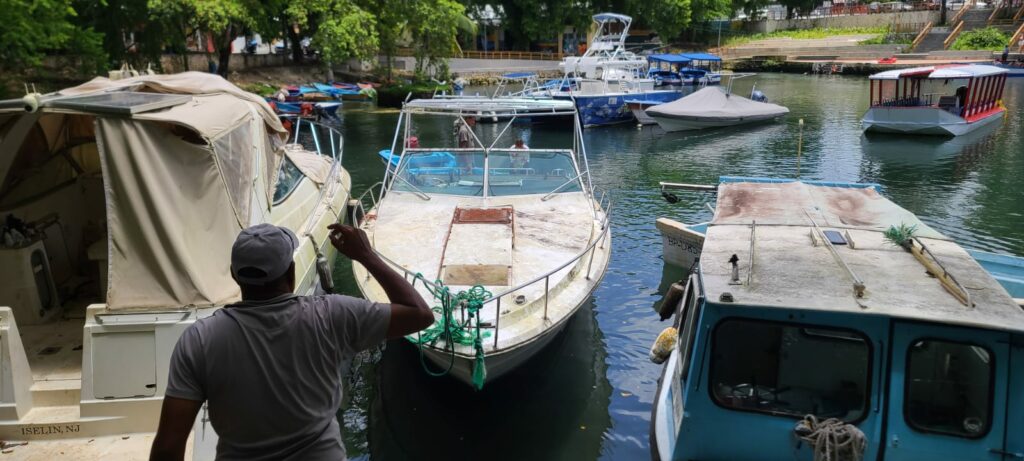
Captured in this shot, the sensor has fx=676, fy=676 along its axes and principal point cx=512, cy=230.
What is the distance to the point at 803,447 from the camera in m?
4.55

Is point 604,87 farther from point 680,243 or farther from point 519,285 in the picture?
point 519,285

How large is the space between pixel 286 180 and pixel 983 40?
61743 mm

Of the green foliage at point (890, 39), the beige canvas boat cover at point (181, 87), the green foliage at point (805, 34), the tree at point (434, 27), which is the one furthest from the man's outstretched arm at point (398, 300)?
the green foliage at point (805, 34)

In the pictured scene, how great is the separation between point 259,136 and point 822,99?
36.9m

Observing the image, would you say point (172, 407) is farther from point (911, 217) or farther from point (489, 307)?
point (911, 217)

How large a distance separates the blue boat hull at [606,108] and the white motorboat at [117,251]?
2230 cm

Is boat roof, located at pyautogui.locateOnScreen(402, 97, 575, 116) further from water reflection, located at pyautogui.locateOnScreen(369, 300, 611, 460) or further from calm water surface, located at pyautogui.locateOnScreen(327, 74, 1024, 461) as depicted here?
water reflection, located at pyautogui.locateOnScreen(369, 300, 611, 460)

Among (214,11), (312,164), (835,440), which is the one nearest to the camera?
(835,440)

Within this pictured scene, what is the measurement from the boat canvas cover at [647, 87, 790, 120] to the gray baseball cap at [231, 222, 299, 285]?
26.1 m

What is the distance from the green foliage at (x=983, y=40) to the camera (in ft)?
173

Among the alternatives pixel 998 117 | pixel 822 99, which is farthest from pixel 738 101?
pixel 822 99

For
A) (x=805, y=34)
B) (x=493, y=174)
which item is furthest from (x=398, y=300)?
(x=805, y=34)

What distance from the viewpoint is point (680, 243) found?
36.6 ft

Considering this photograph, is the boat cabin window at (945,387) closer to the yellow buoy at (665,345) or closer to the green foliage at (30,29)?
the yellow buoy at (665,345)
